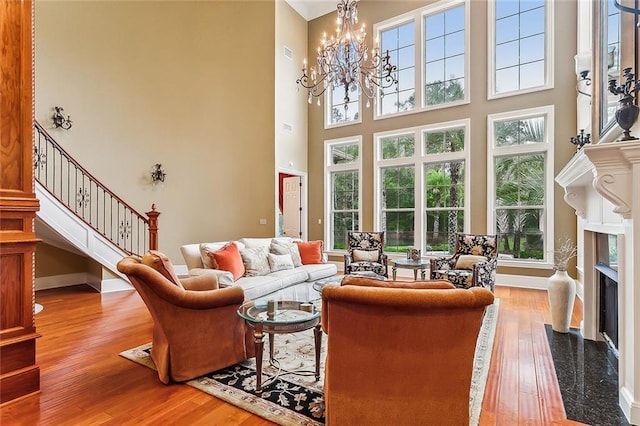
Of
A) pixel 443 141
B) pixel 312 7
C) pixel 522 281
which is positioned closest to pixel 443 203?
pixel 443 141

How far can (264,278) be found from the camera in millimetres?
3834

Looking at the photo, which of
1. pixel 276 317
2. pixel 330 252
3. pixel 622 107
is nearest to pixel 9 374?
pixel 276 317

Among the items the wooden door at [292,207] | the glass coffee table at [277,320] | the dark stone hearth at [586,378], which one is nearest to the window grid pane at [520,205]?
the dark stone hearth at [586,378]

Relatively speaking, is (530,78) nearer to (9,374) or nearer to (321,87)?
(321,87)

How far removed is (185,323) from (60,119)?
203 inches

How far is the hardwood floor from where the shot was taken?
1.94 m

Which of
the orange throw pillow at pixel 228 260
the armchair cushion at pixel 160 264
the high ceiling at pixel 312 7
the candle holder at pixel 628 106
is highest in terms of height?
the high ceiling at pixel 312 7

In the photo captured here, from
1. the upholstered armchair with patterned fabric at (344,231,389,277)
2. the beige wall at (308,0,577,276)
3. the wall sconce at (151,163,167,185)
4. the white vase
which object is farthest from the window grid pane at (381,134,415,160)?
the wall sconce at (151,163,167,185)

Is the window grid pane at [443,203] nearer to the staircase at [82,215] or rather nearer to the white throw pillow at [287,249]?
the white throw pillow at [287,249]

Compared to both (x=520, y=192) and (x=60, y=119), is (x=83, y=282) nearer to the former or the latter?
(x=60, y=119)

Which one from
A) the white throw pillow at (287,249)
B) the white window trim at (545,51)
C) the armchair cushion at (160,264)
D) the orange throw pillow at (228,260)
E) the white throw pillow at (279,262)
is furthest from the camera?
the white window trim at (545,51)

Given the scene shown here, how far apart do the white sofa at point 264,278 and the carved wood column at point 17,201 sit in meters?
1.45

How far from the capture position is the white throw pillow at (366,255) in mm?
5223

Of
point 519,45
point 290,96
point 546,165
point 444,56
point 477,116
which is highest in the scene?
point 444,56
